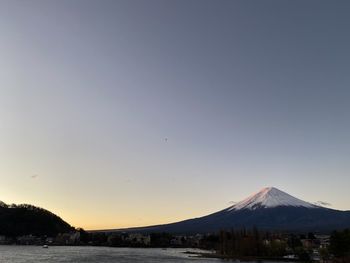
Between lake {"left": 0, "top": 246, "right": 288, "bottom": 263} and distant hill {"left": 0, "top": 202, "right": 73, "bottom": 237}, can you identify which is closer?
lake {"left": 0, "top": 246, "right": 288, "bottom": 263}

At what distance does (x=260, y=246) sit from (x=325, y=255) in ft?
81.2

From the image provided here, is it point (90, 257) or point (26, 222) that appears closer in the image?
point (90, 257)

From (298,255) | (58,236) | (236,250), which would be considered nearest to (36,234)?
(58,236)

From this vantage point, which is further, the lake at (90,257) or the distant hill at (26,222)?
the distant hill at (26,222)

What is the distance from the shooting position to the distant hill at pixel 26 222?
16050cm

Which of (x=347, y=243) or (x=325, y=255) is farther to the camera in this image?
(x=325, y=255)

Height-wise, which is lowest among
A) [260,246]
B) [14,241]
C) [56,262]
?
[56,262]

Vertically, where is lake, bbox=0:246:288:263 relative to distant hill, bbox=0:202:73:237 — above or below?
below

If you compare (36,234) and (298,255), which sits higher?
(36,234)

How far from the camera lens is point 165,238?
579 feet

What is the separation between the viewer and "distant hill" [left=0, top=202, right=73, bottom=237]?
16050 cm

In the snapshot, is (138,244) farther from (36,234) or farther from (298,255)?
(298,255)

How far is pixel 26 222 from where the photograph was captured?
540 feet

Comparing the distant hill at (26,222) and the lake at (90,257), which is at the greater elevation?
the distant hill at (26,222)
